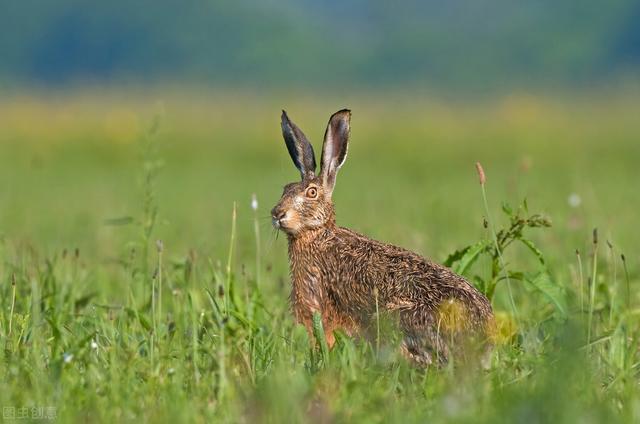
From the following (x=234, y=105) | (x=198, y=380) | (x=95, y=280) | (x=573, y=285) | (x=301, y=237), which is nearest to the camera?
(x=198, y=380)

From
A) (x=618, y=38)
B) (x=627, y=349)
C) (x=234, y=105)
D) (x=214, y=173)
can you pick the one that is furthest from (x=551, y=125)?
(x=618, y=38)

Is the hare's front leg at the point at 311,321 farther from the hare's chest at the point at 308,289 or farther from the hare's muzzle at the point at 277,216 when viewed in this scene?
the hare's muzzle at the point at 277,216

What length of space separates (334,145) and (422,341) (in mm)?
1277

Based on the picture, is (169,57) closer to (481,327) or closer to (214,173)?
(214,173)

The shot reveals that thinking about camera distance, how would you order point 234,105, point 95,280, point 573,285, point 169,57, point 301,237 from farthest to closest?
point 169,57 → point 234,105 → point 95,280 → point 573,285 → point 301,237

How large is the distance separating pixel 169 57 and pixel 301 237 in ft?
373

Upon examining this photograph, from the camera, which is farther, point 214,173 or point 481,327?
point 214,173

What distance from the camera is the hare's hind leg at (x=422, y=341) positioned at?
164 inches

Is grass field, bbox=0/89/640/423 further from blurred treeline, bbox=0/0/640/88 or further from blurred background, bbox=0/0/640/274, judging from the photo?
blurred treeline, bbox=0/0/640/88

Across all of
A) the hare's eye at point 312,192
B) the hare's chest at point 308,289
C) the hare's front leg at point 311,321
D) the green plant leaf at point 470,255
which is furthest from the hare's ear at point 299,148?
the green plant leaf at point 470,255

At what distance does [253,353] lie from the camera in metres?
4.27

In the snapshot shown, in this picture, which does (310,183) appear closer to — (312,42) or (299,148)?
(299,148)

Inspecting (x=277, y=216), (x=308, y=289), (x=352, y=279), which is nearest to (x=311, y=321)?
(x=308, y=289)

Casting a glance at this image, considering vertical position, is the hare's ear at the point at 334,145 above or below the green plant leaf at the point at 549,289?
above
